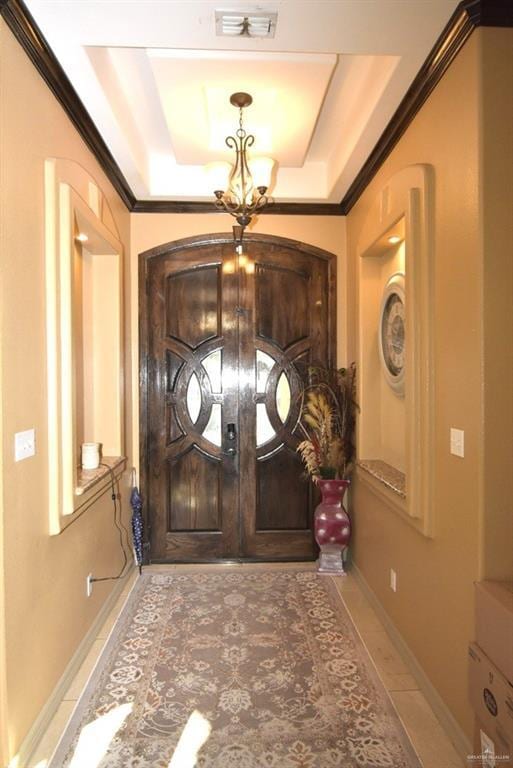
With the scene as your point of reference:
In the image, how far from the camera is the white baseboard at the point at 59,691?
1790 mm

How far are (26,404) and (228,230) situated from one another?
2.44 m

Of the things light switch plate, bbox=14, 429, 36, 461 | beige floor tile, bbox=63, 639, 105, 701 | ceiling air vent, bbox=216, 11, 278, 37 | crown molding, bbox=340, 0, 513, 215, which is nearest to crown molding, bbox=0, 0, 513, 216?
crown molding, bbox=340, 0, 513, 215

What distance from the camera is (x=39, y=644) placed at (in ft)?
6.36

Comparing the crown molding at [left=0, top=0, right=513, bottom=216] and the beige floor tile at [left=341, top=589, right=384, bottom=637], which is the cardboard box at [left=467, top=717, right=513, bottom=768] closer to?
the beige floor tile at [left=341, top=589, right=384, bottom=637]

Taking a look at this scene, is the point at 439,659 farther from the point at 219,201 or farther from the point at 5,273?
the point at 219,201

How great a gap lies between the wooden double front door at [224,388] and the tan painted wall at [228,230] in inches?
2.7

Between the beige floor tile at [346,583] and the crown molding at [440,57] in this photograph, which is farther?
the beige floor tile at [346,583]

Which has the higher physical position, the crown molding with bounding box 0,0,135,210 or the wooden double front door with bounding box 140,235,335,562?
the crown molding with bounding box 0,0,135,210

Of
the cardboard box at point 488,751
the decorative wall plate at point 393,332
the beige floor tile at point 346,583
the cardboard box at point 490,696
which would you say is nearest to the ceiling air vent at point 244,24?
Answer: the decorative wall plate at point 393,332

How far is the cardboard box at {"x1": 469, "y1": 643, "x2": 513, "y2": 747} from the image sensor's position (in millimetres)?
1444

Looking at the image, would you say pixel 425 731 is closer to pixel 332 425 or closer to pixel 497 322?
pixel 497 322

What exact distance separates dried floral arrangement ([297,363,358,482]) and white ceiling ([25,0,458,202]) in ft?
4.81

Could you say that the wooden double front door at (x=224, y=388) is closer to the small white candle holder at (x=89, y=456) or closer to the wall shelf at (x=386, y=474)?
the wall shelf at (x=386, y=474)

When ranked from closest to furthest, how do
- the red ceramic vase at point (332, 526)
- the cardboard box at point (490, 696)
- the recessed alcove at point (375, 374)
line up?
the cardboard box at point (490, 696), the recessed alcove at point (375, 374), the red ceramic vase at point (332, 526)
